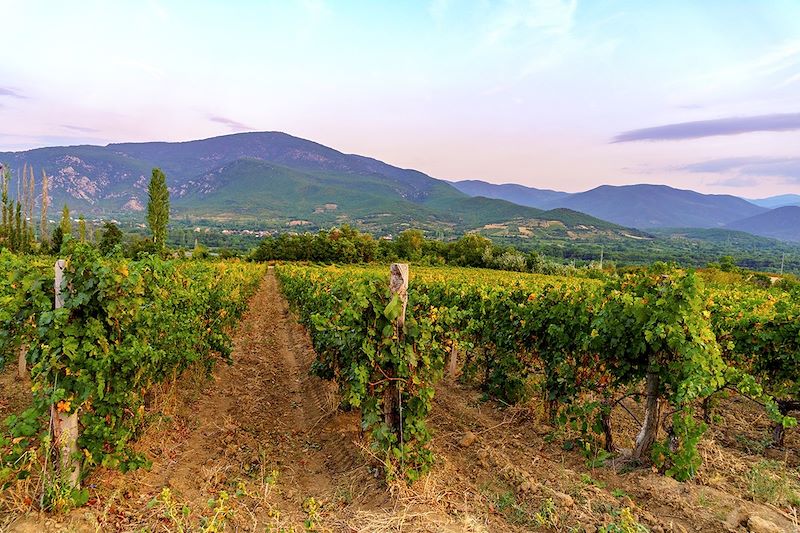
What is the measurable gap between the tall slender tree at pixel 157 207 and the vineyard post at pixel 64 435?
63593 mm

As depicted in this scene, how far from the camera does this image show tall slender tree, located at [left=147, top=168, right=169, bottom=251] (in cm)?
6053

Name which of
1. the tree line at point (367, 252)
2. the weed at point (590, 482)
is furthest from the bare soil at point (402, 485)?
the tree line at point (367, 252)

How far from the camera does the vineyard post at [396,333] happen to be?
201 inches

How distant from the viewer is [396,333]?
5.11 metres

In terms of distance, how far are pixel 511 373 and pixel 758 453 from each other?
3.54 metres

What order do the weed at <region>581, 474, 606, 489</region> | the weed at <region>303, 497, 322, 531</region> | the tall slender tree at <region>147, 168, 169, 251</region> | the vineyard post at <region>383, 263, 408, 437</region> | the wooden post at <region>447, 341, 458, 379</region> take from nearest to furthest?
the weed at <region>303, 497, 322, 531</region> < the weed at <region>581, 474, 606, 489</region> < the vineyard post at <region>383, 263, 408, 437</region> < the wooden post at <region>447, 341, 458, 379</region> < the tall slender tree at <region>147, 168, 169, 251</region>

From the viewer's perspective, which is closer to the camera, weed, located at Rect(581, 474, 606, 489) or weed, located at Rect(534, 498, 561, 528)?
weed, located at Rect(534, 498, 561, 528)

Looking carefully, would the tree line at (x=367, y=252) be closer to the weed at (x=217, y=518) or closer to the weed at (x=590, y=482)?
the weed at (x=590, y=482)

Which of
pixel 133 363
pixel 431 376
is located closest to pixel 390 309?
pixel 431 376

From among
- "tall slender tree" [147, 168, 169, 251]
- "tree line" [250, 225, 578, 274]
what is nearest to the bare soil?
"tree line" [250, 225, 578, 274]

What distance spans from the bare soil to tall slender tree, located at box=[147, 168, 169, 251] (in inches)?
2384

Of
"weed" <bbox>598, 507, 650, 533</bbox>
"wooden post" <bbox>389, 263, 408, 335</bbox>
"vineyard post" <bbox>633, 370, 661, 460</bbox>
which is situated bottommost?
"weed" <bbox>598, 507, 650, 533</bbox>

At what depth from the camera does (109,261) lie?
14.3ft

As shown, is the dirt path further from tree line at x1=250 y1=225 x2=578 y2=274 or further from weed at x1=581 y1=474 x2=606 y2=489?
tree line at x1=250 y1=225 x2=578 y2=274
